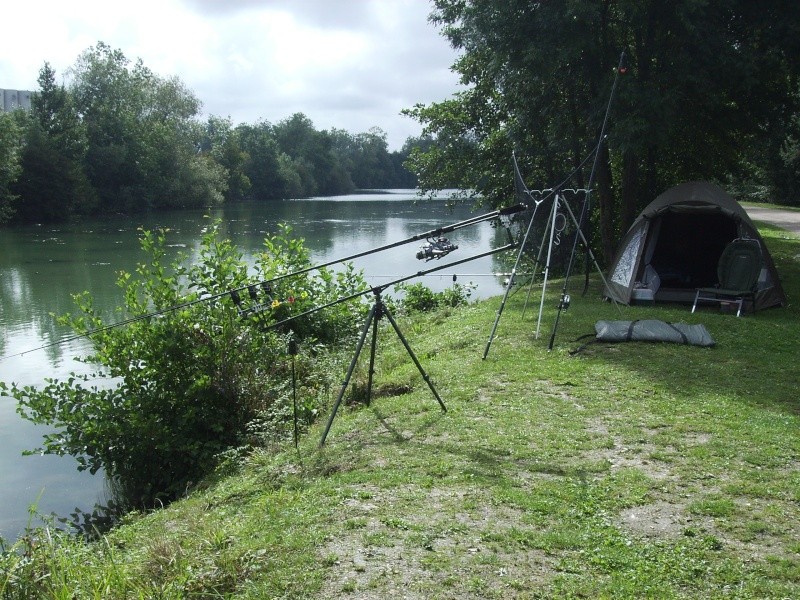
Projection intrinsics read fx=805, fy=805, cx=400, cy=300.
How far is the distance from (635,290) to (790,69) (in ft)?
19.9

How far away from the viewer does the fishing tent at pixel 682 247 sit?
506 inches

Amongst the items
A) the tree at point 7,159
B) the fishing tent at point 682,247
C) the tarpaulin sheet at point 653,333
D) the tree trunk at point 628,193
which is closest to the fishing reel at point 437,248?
the tarpaulin sheet at point 653,333

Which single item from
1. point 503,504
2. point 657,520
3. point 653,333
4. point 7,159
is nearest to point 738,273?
point 653,333

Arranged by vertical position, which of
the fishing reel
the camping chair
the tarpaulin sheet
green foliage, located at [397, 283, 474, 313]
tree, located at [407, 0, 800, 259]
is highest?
tree, located at [407, 0, 800, 259]

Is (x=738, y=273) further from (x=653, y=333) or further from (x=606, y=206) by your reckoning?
(x=606, y=206)

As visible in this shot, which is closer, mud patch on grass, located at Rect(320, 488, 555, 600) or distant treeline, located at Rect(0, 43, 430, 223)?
mud patch on grass, located at Rect(320, 488, 555, 600)

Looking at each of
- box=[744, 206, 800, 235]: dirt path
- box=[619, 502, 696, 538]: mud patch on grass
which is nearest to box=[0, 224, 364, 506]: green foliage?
box=[619, 502, 696, 538]: mud patch on grass

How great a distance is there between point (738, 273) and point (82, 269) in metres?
23.1

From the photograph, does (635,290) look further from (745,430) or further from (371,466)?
(371,466)

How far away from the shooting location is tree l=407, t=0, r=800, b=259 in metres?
13.8

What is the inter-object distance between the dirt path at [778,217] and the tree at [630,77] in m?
8.31

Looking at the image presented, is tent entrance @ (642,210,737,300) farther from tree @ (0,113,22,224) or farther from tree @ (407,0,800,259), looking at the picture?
tree @ (0,113,22,224)

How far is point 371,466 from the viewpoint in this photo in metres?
6.14

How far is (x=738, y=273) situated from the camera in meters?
12.6
